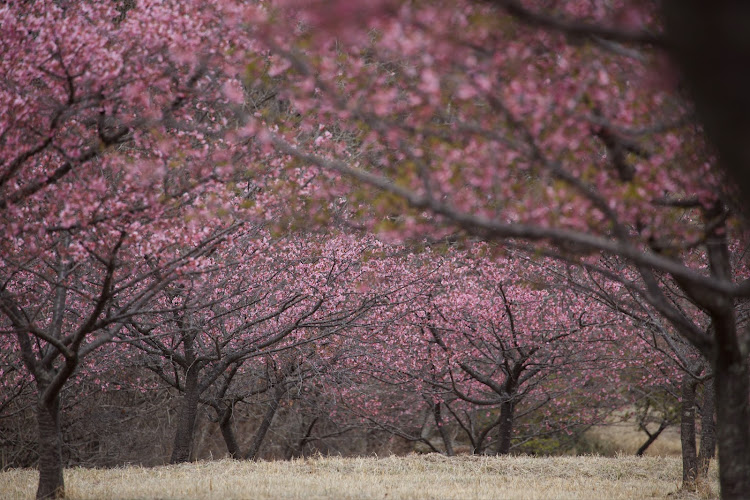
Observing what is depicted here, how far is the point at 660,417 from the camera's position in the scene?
22.0m

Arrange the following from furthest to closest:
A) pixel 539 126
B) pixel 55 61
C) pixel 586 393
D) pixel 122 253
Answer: pixel 586 393
pixel 122 253
pixel 55 61
pixel 539 126

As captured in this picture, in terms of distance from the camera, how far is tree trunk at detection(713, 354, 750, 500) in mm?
5656

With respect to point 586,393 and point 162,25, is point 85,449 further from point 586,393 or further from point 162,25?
point 162,25

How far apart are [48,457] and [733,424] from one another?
288 inches

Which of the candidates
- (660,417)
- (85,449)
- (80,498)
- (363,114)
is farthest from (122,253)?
(660,417)

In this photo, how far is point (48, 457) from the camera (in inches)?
314

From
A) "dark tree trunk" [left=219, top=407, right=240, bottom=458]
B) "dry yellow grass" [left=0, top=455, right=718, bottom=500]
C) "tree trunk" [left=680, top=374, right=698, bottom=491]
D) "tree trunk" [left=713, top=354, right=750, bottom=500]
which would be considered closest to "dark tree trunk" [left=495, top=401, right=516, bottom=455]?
"dry yellow grass" [left=0, top=455, right=718, bottom=500]

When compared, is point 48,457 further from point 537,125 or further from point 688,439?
point 688,439

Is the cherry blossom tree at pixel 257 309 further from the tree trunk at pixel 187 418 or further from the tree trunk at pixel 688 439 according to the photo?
the tree trunk at pixel 688 439

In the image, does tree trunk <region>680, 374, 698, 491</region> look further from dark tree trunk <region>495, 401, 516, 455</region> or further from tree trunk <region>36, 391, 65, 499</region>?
tree trunk <region>36, 391, 65, 499</region>

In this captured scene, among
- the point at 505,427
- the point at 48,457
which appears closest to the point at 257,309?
the point at 48,457

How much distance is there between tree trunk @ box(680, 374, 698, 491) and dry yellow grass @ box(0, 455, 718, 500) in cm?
30

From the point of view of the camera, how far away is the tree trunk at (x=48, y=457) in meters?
7.91

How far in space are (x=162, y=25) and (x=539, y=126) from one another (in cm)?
397
